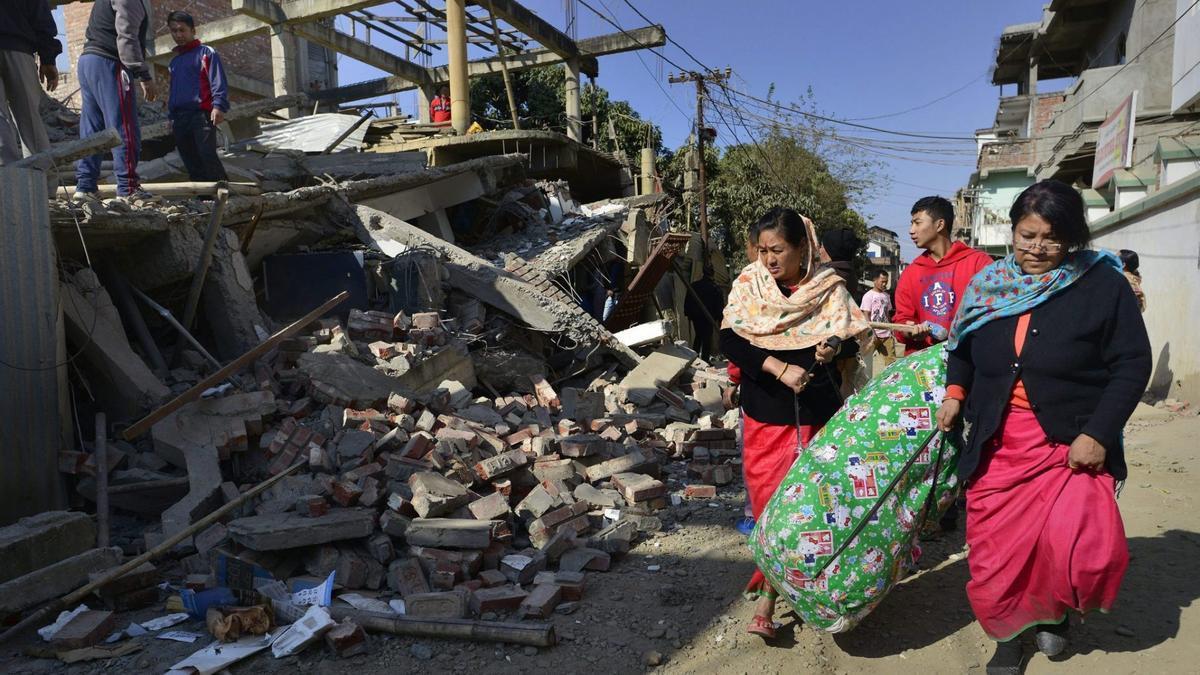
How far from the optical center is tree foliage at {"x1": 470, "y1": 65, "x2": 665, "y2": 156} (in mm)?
20547

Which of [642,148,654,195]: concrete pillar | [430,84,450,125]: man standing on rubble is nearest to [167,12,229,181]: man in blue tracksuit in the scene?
[430,84,450,125]: man standing on rubble

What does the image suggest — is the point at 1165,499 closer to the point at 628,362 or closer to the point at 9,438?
the point at 628,362

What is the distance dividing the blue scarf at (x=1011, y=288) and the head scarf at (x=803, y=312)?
403 millimetres

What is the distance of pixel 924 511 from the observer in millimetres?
2648

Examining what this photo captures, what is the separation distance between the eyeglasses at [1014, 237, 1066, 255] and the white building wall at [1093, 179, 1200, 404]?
6704 mm

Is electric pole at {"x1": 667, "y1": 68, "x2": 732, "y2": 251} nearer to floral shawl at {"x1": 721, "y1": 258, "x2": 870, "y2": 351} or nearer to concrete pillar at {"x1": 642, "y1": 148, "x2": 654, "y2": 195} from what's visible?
concrete pillar at {"x1": 642, "y1": 148, "x2": 654, "y2": 195}

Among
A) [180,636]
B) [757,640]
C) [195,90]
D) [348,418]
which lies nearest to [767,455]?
[757,640]

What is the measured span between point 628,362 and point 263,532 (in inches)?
197

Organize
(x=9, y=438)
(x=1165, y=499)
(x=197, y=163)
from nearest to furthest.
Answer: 1. (x=9, y=438)
2. (x=1165, y=499)
3. (x=197, y=163)

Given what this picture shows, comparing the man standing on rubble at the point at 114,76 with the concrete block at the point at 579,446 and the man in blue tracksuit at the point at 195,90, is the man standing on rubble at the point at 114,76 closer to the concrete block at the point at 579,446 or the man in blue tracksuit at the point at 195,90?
the man in blue tracksuit at the point at 195,90

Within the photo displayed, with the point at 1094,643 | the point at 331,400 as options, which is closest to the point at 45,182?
the point at 331,400

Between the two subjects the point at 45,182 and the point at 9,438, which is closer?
the point at 9,438

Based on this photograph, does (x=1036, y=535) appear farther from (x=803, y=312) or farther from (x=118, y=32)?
(x=118, y=32)

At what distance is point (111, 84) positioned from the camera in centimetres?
576
